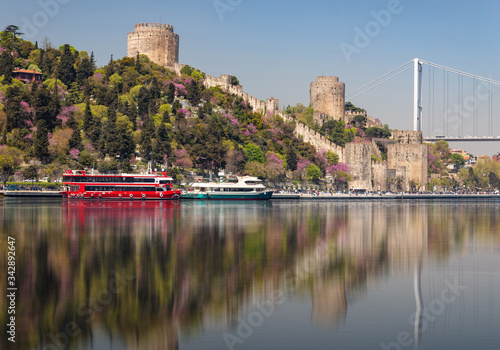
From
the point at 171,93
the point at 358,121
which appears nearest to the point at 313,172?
the point at 171,93

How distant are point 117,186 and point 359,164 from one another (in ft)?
138

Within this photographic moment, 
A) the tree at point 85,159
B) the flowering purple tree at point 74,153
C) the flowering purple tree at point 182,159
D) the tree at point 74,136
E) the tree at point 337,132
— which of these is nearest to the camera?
the tree at point 85,159

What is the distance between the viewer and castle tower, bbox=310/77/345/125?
114938mm

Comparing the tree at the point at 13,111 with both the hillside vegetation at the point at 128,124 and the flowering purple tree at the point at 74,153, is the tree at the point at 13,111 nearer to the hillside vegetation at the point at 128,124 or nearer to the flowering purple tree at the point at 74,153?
the hillside vegetation at the point at 128,124

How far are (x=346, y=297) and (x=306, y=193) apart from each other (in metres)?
69.8

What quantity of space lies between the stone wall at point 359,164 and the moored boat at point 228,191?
2583cm

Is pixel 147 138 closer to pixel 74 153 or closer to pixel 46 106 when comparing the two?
pixel 74 153

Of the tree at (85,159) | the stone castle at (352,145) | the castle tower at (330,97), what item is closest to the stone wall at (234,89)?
the stone castle at (352,145)

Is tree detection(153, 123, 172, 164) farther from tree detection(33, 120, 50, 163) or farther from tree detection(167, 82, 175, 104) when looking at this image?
tree detection(167, 82, 175, 104)

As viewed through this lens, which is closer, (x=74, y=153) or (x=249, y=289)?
(x=249, y=289)

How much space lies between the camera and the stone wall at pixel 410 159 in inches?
3932

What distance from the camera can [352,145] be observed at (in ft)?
319

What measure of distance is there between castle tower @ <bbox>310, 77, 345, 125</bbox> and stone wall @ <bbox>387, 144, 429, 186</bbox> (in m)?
16.6

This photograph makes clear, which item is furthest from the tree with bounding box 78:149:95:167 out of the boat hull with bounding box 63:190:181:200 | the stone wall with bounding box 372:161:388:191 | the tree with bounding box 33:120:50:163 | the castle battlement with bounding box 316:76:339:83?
the castle battlement with bounding box 316:76:339:83
